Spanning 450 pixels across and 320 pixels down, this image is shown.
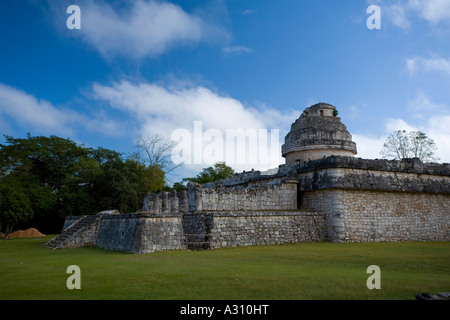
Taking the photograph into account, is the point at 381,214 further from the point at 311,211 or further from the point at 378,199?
the point at 311,211

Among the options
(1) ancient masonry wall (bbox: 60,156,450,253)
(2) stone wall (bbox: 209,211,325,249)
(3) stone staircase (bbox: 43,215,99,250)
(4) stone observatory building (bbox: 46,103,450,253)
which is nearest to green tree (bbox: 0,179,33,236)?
(3) stone staircase (bbox: 43,215,99,250)

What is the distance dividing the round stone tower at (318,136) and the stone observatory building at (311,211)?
6cm

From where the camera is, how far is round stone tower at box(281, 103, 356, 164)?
67.9 ft

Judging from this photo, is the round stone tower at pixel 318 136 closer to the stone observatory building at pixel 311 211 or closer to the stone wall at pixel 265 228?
the stone observatory building at pixel 311 211

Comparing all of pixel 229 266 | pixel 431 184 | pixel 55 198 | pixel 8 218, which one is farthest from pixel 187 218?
pixel 55 198

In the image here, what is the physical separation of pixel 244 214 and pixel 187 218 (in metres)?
2.41

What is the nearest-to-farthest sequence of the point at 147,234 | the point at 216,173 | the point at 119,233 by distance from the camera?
the point at 147,234 < the point at 119,233 < the point at 216,173

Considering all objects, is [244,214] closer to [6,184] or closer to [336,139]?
[336,139]

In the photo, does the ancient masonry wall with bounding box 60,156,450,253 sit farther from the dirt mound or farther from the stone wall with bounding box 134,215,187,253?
the dirt mound

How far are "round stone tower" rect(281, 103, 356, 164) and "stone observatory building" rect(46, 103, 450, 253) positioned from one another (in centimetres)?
6

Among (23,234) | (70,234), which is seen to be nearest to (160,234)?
(70,234)

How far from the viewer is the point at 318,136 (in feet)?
68.0

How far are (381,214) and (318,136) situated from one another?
5.66 metres

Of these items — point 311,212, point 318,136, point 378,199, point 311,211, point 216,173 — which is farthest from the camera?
point 216,173
